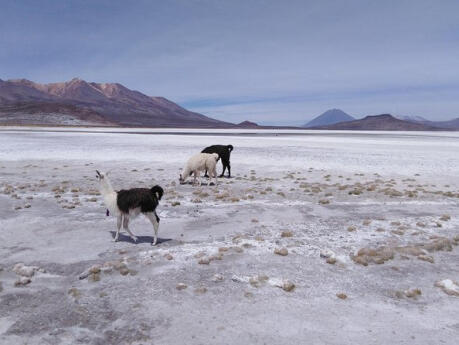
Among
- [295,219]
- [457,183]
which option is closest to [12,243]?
[295,219]

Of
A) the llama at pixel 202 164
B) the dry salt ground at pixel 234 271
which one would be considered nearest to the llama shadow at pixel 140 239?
the dry salt ground at pixel 234 271

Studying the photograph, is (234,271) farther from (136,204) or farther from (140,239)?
(140,239)

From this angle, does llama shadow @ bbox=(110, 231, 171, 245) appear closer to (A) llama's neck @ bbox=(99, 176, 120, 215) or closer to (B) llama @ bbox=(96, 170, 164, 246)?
(B) llama @ bbox=(96, 170, 164, 246)

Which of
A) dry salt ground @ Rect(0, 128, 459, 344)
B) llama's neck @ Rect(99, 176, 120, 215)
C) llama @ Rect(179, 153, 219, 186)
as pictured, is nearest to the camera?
dry salt ground @ Rect(0, 128, 459, 344)

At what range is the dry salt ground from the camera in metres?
4.99

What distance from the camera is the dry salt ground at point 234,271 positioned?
4988mm

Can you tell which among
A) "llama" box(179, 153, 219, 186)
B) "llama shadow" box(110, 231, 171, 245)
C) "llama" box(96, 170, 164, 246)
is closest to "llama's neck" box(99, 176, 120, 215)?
"llama" box(96, 170, 164, 246)

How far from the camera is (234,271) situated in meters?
6.76

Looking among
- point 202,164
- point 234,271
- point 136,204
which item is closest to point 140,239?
point 136,204

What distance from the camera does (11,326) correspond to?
16.2 feet

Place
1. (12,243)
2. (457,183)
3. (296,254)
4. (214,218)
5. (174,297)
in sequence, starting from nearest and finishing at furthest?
(174,297) < (296,254) < (12,243) < (214,218) < (457,183)

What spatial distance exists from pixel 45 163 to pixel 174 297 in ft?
68.1

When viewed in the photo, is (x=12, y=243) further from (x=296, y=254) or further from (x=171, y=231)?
(x=296, y=254)

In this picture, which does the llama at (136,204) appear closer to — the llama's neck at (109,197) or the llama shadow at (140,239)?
the llama's neck at (109,197)
